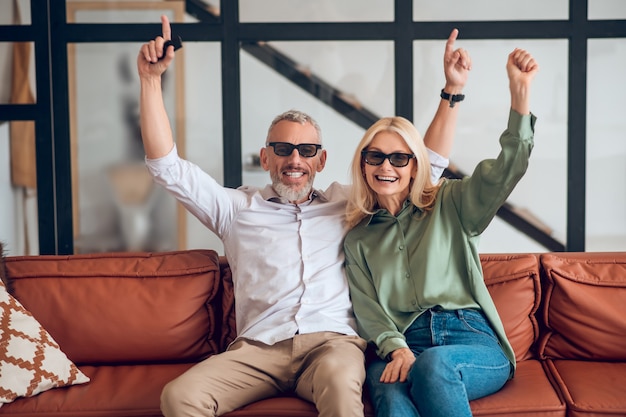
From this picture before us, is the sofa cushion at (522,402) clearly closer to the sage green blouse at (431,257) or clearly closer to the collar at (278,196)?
the sage green blouse at (431,257)

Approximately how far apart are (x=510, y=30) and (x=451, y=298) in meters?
1.71

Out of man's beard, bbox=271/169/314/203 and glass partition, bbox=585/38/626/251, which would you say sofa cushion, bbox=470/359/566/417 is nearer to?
man's beard, bbox=271/169/314/203

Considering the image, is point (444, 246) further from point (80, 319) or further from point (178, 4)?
point (178, 4)

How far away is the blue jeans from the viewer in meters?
2.11

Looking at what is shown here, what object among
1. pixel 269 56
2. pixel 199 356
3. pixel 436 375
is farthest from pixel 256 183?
pixel 436 375

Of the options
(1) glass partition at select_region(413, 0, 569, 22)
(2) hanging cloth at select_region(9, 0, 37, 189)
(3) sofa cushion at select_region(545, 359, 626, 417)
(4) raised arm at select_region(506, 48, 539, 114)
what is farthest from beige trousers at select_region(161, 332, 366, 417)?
(1) glass partition at select_region(413, 0, 569, 22)

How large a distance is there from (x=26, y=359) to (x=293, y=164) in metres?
1.13

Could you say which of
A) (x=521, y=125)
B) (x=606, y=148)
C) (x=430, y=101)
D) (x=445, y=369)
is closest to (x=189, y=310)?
(x=445, y=369)

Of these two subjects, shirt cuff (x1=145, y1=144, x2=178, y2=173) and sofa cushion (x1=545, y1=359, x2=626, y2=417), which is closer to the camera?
sofa cushion (x1=545, y1=359, x2=626, y2=417)

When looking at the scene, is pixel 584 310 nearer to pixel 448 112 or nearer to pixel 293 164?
pixel 448 112

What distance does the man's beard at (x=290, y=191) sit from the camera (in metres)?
2.73

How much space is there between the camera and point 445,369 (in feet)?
7.00

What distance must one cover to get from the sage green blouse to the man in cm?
11

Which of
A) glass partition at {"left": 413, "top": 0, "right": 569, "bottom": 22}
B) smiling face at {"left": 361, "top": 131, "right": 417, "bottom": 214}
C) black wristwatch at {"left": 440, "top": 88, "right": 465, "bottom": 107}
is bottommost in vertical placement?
smiling face at {"left": 361, "top": 131, "right": 417, "bottom": 214}
